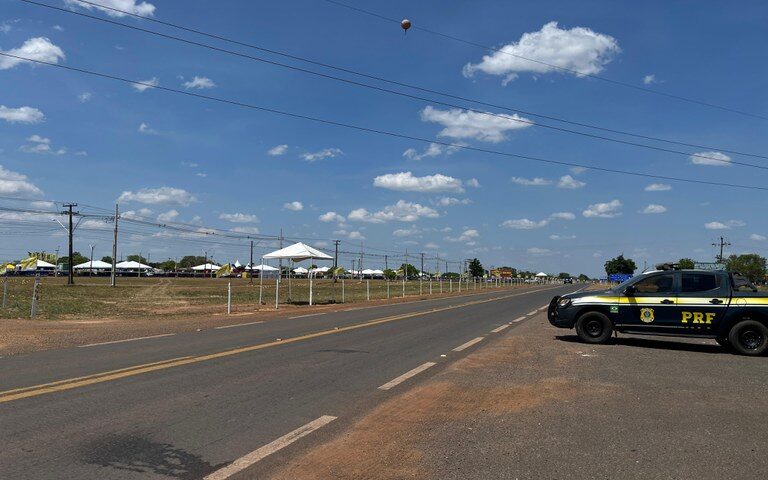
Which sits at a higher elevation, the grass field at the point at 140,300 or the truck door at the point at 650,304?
the truck door at the point at 650,304

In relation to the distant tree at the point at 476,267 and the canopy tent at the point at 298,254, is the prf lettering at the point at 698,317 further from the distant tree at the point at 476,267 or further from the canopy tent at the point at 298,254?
the distant tree at the point at 476,267

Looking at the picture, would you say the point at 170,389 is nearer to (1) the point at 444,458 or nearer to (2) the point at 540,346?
(1) the point at 444,458

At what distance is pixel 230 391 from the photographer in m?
7.45

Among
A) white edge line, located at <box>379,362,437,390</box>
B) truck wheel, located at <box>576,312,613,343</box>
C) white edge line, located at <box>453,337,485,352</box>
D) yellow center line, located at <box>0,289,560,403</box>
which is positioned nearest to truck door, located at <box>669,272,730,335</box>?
truck wheel, located at <box>576,312,613,343</box>

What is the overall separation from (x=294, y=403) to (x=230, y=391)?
3.56 ft

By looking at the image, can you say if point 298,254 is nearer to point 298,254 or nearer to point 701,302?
point 298,254

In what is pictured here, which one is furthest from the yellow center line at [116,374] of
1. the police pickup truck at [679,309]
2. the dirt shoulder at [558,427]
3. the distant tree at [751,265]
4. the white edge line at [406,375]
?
the distant tree at [751,265]

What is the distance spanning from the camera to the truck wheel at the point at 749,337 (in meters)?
11.5

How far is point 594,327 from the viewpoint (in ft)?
43.3

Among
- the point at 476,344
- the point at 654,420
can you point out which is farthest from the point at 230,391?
the point at 476,344

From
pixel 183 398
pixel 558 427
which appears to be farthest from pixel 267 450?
pixel 558 427

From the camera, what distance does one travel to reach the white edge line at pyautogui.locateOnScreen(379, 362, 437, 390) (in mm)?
8029

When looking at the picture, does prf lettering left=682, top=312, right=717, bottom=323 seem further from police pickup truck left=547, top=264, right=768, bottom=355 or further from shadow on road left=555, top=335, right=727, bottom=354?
shadow on road left=555, top=335, right=727, bottom=354

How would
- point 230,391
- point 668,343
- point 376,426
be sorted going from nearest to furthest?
1. point 376,426
2. point 230,391
3. point 668,343
